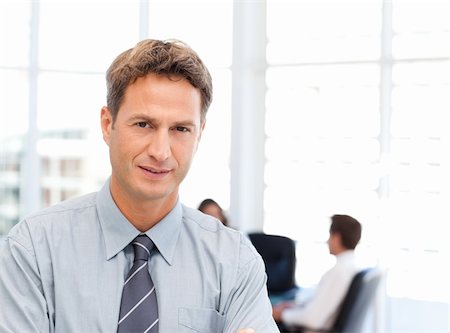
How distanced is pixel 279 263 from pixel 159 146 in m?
4.43

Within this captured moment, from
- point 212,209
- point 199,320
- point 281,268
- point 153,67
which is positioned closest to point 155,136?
point 153,67

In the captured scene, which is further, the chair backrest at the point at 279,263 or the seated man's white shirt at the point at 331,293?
the chair backrest at the point at 279,263

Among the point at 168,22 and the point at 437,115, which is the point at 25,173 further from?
the point at 437,115

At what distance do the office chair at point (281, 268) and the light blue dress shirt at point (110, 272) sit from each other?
414cm

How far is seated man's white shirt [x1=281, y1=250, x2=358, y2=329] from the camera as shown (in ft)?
15.1

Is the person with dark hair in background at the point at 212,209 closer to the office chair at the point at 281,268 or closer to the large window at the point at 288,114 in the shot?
the office chair at the point at 281,268

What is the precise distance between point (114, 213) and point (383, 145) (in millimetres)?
5190

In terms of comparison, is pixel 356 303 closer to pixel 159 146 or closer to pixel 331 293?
pixel 331 293

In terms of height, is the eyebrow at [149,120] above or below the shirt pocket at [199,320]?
above

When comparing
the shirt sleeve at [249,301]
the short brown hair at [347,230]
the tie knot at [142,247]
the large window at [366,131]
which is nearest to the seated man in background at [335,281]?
the short brown hair at [347,230]

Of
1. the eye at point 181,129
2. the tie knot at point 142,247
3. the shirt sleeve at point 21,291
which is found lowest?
the shirt sleeve at point 21,291

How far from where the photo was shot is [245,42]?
696 centimetres

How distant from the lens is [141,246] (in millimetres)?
1447

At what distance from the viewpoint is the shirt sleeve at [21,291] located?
1.37m
